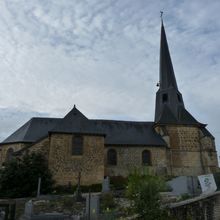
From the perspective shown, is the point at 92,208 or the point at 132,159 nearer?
the point at 92,208

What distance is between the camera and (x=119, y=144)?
25.1 metres

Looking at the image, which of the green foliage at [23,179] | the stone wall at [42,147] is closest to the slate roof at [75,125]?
the stone wall at [42,147]

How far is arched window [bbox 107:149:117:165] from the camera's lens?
969 inches

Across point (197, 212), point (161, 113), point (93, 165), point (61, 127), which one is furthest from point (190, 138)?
point (197, 212)

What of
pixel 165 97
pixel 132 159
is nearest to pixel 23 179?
pixel 132 159

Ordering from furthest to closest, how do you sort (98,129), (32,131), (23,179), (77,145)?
(32,131), (98,129), (77,145), (23,179)

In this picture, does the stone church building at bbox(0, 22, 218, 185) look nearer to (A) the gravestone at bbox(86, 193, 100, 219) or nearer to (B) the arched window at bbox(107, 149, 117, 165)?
(B) the arched window at bbox(107, 149, 117, 165)

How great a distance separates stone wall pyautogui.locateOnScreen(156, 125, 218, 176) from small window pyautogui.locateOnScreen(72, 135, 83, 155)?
910 cm

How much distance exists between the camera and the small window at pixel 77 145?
21.0 m

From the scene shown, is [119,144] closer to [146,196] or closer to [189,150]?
[189,150]

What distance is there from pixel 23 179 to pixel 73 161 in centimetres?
394

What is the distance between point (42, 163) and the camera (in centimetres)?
1994

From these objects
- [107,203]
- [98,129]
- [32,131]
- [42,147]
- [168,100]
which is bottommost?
[107,203]

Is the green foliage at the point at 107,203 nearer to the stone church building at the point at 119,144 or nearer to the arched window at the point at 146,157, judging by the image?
the stone church building at the point at 119,144
